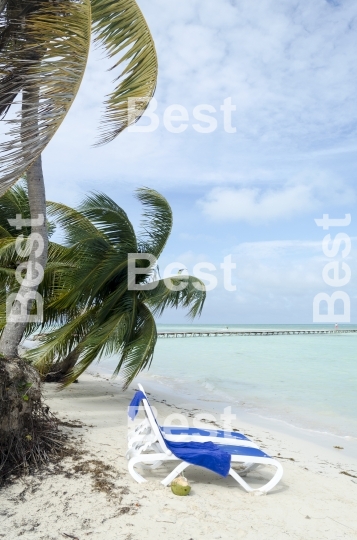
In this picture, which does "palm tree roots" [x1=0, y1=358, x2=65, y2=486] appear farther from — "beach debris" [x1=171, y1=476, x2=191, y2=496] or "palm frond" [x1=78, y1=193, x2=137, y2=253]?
"palm frond" [x1=78, y1=193, x2=137, y2=253]

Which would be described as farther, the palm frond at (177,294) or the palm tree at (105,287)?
the palm frond at (177,294)

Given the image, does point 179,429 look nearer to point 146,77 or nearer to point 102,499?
point 102,499

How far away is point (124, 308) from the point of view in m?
8.98

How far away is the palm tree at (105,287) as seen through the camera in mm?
8273

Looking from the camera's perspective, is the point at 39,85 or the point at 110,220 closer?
the point at 39,85

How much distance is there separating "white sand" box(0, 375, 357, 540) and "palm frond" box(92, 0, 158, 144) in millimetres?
3880

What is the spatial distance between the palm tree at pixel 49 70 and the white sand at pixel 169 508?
6.24 ft

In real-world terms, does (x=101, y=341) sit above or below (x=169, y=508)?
above

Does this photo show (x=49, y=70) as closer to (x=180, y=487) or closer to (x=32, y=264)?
(x=32, y=264)

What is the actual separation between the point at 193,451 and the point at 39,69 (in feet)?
13.7

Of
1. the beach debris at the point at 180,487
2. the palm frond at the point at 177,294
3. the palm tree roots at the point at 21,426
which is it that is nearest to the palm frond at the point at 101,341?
the palm frond at the point at 177,294

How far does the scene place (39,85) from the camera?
411 centimetres

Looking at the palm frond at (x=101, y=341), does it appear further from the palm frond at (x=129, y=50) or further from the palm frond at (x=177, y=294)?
the palm frond at (x=129, y=50)

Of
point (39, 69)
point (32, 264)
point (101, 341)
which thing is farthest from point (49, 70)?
point (101, 341)
